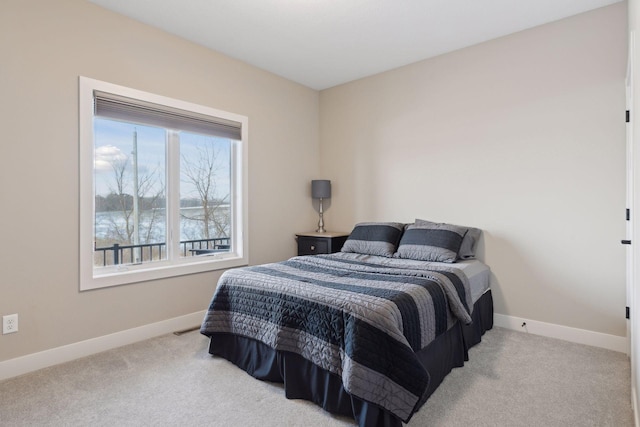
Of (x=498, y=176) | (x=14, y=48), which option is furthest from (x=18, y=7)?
(x=498, y=176)

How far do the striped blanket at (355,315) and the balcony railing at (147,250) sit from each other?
3.31ft

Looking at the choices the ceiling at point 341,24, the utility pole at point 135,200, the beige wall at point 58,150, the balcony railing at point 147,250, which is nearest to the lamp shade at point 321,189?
the balcony railing at point 147,250

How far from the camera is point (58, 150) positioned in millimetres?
2539

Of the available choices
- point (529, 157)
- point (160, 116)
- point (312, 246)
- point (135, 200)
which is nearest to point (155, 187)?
point (135, 200)

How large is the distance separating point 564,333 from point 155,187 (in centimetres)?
376

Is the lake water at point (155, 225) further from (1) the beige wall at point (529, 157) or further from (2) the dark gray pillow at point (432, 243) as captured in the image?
(1) the beige wall at point (529, 157)

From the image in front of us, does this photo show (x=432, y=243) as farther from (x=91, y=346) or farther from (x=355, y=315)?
(x=91, y=346)

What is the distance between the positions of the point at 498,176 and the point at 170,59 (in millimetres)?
3171

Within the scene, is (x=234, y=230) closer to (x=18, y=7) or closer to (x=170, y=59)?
(x=170, y=59)

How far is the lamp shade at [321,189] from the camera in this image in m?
4.36

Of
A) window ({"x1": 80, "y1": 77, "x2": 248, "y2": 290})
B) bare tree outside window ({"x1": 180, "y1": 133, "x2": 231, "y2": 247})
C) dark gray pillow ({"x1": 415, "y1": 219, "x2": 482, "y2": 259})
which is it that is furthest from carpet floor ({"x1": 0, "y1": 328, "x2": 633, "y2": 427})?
bare tree outside window ({"x1": 180, "y1": 133, "x2": 231, "y2": 247})

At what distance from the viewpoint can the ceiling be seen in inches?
107

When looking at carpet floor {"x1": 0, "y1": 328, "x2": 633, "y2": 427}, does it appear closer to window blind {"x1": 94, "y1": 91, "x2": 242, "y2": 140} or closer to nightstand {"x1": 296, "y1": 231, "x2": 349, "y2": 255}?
nightstand {"x1": 296, "y1": 231, "x2": 349, "y2": 255}

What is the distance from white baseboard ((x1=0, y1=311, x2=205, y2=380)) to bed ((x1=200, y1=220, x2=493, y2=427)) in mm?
761
